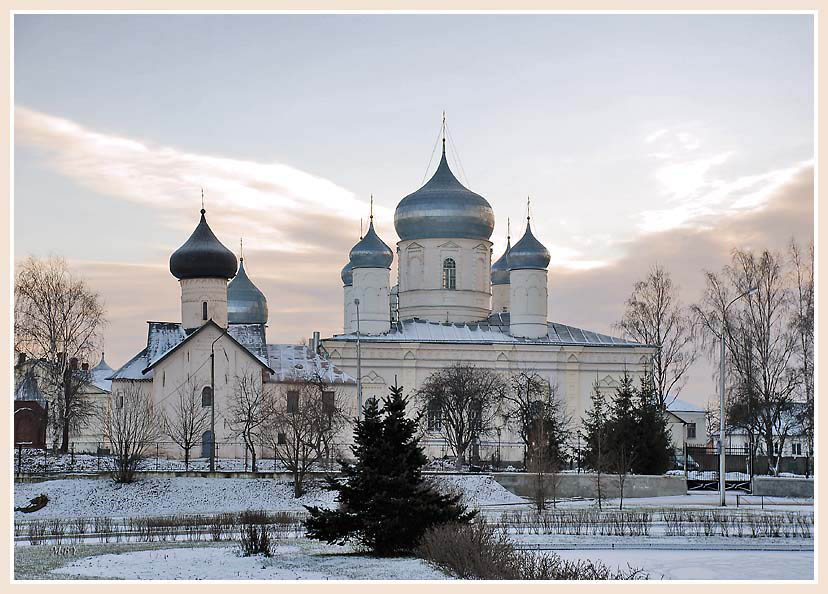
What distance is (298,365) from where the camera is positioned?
167 ft

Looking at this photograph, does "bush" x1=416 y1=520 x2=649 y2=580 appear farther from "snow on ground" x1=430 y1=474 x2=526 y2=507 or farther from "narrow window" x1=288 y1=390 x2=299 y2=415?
"narrow window" x1=288 y1=390 x2=299 y2=415

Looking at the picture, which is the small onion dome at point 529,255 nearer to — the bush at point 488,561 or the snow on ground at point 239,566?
the snow on ground at point 239,566

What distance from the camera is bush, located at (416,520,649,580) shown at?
18.1 m

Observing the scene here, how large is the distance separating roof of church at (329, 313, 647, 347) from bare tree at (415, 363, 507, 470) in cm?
201

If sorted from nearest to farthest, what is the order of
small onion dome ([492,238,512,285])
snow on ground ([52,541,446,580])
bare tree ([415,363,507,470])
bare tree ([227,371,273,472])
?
snow on ground ([52,541,446,580]) → bare tree ([227,371,273,472]) → bare tree ([415,363,507,470]) → small onion dome ([492,238,512,285])

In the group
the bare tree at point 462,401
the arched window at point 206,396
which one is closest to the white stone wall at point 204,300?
the arched window at point 206,396

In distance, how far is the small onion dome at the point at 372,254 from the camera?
59.5 m

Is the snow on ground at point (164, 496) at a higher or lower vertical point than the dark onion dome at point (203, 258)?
lower

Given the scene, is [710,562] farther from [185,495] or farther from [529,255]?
[529,255]

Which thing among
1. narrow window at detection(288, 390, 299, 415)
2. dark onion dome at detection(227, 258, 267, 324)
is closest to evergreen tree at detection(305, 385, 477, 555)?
narrow window at detection(288, 390, 299, 415)

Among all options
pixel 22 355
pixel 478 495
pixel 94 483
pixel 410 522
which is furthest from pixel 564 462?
pixel 410 522

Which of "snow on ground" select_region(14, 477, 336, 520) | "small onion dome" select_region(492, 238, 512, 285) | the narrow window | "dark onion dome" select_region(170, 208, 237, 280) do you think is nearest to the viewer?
"snow on ground" select_region(14, 477, 336, 520)

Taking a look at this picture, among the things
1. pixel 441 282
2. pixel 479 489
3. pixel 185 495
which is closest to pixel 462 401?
pixel 441 282

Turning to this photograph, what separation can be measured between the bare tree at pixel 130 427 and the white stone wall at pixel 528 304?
63.2 ft
